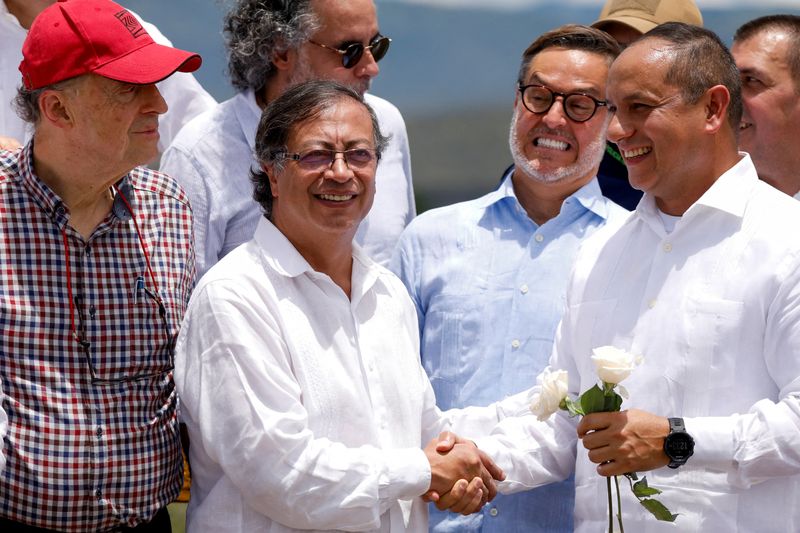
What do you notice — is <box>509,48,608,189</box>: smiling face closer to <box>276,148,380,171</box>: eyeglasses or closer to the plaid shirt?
<box>276,148,380,171</box>: eyeglasses

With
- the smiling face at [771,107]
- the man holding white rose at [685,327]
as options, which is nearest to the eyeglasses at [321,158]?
the man holding white rose at [685,327]

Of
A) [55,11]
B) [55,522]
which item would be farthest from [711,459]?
[55,11]

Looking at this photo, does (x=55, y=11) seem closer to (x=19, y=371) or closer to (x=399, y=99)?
(x=19, y=371)

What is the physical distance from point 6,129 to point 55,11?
4.07ft

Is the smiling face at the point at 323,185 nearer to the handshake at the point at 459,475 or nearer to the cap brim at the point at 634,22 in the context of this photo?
the handshake at the point at 459,475

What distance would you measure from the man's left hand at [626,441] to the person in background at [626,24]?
1.94 meters

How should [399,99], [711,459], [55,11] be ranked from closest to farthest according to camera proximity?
[711,459]
[55,11]
[399,99]

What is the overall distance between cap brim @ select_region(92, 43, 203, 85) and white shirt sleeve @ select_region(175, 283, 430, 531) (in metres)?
0.66

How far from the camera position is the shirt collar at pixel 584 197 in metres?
4.42

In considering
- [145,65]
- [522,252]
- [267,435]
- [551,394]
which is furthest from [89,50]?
[522,252]

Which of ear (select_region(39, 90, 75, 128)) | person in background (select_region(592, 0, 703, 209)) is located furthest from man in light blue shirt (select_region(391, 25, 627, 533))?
ear (select_region(39, 90, 75, 128))

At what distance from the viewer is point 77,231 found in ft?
11.4

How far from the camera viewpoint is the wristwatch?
3271 mm

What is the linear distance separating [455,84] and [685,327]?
586 inches
